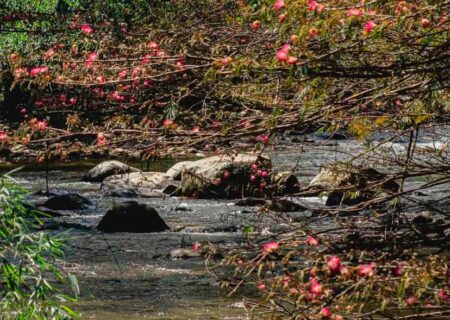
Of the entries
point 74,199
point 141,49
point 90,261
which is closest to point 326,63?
point 141,49

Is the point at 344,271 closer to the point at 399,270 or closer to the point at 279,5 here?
the point at 399,270

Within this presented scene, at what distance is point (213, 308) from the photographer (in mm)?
A: 9492

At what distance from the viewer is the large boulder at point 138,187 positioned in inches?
694

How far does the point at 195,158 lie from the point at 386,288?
1690cm

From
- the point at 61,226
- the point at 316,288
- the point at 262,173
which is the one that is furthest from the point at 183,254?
the point at 316,288

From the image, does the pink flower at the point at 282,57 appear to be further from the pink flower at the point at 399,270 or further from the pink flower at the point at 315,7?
the pink flower at the point at 399,270

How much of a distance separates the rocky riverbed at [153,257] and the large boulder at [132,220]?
20cm

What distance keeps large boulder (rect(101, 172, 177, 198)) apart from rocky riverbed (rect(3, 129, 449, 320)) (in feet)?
0.81

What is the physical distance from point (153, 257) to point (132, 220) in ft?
6.71

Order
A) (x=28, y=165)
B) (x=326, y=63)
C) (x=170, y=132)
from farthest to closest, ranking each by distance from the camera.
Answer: (x=28, y=165) < (x=170, y=132) < (x=326, y=63)

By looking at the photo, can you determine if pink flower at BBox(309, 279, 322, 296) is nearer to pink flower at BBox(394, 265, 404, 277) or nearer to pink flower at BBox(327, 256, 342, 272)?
pink flower at BBox(327, 256, 342, 272)

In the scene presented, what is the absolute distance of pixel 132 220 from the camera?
14.1 meters

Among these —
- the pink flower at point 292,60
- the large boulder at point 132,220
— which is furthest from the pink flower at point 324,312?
the large boulder at point 132,220

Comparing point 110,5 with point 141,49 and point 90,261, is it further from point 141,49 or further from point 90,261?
point 141,49
